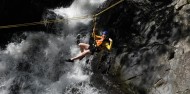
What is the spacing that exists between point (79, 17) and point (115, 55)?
3.61 m

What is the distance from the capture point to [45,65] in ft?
45.4

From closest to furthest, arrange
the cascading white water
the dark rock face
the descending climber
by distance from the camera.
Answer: the dark rock face, the descending climber, the cascading white water

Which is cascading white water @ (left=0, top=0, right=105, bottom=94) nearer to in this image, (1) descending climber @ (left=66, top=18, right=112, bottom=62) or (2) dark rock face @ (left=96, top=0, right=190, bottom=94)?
(1) descending climber @ (left=66, top=18, right=112, bottom=62)

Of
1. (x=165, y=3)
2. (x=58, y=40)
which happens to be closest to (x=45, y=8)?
(x=58, y=40)

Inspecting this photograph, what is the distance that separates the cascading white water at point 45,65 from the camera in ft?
42.1

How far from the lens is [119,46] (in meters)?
12.8

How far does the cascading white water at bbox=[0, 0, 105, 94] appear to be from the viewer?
42.1 feet

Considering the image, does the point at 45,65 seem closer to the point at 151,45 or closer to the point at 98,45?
the point at 98,45

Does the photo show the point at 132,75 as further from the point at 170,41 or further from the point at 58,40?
the point at 58,40

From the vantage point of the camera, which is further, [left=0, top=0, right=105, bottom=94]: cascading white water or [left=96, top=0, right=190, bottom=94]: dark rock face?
[left=0, top=0, right=105, bottom=94]: cascading white water

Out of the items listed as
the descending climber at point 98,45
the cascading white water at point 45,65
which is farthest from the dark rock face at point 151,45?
the cascading white water at point 45,65

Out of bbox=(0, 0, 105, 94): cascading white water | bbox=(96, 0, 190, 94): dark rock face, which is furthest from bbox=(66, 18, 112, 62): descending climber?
bbox=(0, 0, 105, 94): cascading white water

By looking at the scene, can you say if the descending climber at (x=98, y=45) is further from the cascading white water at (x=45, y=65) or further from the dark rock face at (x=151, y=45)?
the cascading white water at (x=45, y=65)

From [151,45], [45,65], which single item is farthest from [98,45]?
[45,65]
